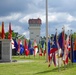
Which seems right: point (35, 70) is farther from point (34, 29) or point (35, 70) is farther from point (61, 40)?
point (34, 29)

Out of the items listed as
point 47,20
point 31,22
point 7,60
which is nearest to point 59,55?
point 47,20

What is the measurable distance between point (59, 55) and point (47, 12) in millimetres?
11503

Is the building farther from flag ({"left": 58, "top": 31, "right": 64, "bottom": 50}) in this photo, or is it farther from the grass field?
flag ({"left": 58, "top": 31, "right": 64, "bottom": 50})

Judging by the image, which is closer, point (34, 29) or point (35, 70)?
point (35, 70)

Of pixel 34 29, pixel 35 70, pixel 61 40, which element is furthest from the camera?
pixel 34 29

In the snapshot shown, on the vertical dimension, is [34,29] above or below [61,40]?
above

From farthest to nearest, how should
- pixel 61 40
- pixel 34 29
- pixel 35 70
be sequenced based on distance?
pixel 34 29 < pixel 61 40 < pixel 35 70

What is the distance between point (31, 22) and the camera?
6727 inches

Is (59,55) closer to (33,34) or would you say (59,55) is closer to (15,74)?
(15,74)

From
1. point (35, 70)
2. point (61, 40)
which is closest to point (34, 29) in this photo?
point (61, 40)

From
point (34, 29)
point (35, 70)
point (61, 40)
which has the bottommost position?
point (35, 70)

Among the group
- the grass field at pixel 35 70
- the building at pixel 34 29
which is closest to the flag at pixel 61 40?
the grass field at pixel 35 70

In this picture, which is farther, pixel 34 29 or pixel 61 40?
pixel 34 29

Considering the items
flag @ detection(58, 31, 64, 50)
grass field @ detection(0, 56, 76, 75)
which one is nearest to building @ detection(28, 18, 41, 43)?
grass field @ detection(0, 56, 76, 75)
